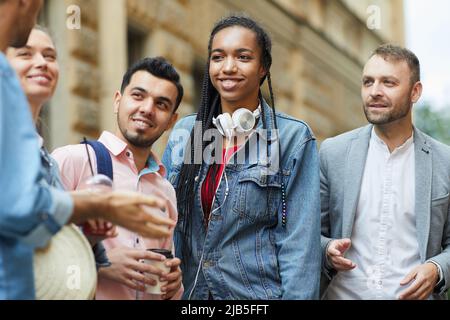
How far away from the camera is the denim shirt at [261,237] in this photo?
10.8 feet

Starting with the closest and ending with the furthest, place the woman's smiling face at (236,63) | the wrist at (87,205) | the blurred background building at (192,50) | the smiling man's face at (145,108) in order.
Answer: the wrist at (87,205)
the smiling man's face at (145,108)
the woman's smiling face at (236,63)
the blurred background building at (192,50)

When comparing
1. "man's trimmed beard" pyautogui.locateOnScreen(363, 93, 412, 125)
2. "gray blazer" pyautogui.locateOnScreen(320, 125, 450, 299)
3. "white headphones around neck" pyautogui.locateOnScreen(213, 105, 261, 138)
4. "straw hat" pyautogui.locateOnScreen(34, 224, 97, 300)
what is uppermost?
"man's trimmed beard" pyautogui.locateOnScreen(363, 93, 412, 125)

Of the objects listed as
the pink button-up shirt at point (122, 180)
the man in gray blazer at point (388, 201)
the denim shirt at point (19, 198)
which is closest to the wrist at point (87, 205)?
the denim shirt at point (19, 198)

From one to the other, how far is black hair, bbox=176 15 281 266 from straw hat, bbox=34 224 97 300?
788mm

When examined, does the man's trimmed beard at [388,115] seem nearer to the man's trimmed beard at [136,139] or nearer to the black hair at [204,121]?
the black hair at [204,121]

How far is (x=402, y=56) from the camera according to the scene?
146 inches

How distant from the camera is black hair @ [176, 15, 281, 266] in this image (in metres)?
3.46

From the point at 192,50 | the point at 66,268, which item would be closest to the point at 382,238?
the point at 66,268

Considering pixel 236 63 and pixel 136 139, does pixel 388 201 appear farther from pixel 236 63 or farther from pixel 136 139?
pixel 136 139

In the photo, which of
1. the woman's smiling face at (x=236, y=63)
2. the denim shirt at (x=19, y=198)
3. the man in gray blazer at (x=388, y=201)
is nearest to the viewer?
the denim shirt at (x=19, y=198)

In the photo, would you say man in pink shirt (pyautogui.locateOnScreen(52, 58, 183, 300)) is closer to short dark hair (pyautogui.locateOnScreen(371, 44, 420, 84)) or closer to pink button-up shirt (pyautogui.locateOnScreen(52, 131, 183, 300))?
pink button-up shirt (pyautogui.locateOnScreen(52, 131, 183, 300))

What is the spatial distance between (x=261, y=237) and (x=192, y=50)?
6723 millimetres

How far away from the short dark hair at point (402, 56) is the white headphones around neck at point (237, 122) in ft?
2.16

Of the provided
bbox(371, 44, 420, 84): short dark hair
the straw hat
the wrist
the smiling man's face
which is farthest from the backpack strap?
bbox(371, 44, 420, 84): short dark hair
